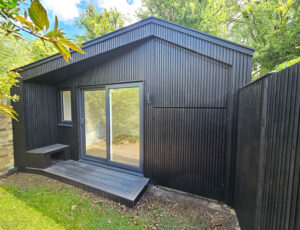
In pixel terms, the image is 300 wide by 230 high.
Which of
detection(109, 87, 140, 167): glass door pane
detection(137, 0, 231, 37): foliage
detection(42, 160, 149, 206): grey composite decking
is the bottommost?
detection(42, 160, 149, 206): grey composite decking

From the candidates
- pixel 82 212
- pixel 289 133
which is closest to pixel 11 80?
pixel 82 212

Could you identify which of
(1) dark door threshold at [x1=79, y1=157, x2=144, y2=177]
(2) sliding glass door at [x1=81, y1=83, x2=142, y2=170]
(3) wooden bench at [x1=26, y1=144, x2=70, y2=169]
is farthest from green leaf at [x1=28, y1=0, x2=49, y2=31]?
(3) wooden bench at [x1=26, y1=144, x2=70, y2=169]

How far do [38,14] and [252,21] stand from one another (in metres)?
10.0

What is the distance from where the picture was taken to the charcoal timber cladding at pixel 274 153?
0.81 metres

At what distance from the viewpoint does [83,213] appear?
2092mm

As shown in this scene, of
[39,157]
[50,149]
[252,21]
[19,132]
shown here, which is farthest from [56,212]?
[252,21]

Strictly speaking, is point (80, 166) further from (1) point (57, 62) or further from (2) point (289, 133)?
(2) point (289, 133)

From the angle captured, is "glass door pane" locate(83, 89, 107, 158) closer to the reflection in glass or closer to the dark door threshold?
the dark door threshold

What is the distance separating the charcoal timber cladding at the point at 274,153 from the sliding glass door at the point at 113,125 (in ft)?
6.52

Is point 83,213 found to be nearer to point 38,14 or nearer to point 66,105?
point 38,14

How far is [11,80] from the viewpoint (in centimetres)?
249

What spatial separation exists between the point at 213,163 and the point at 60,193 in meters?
2.89

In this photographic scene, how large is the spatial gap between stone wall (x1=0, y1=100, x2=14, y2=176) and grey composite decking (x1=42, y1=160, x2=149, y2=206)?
3.41 feet

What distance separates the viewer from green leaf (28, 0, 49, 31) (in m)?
0.52
